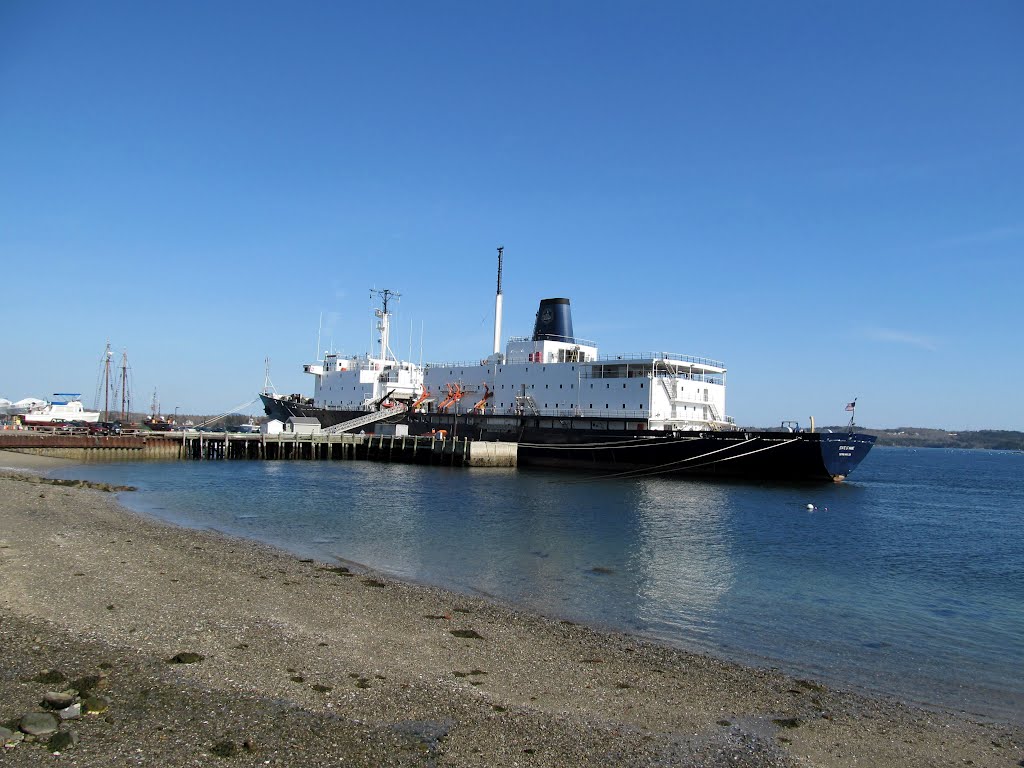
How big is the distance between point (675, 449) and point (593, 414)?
5.98 meters

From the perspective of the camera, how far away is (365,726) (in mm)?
6418

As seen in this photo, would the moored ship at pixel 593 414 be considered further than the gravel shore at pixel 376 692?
Yes

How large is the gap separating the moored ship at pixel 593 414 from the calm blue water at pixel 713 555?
1.98m

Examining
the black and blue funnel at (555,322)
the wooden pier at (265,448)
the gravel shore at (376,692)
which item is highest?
the black and blue funnel at (555,322)

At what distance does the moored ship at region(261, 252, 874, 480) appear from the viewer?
35.4 meters

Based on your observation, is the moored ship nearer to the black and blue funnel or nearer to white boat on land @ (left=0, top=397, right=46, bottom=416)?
the black and blue funnel

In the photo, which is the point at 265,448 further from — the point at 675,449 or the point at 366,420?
the point at 675,449

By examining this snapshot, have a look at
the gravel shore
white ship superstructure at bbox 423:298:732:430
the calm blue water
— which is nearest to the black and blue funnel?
white ship superstructure at bbox 423:298:732:430

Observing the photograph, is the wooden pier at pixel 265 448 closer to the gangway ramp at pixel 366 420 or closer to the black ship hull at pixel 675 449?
Answer: the black ship hull at pixel 675 449

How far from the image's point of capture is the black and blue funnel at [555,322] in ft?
150

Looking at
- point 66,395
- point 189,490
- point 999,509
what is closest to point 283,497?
point 189,490

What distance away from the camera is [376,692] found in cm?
733

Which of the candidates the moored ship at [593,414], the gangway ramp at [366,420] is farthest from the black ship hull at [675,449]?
the gangway ramp at [366,420]

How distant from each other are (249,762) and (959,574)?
1764 cm
